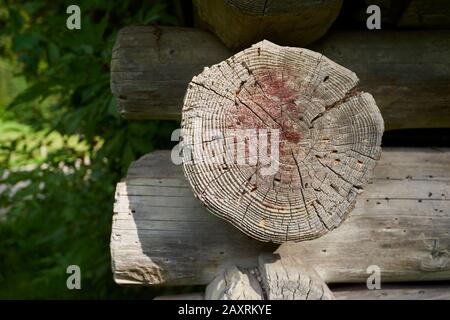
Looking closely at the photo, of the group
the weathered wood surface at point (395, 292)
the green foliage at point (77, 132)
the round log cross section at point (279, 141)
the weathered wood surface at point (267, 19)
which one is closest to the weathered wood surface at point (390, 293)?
the weathered wood surface at point (395, 292)

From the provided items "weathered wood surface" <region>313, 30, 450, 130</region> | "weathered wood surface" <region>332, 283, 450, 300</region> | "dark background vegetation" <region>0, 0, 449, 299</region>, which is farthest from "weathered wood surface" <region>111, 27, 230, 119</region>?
"weathered wood surface" <region>332, 283, 450, 300</region>

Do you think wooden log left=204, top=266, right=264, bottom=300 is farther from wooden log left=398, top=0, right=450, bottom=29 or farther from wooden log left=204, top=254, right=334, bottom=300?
wooden log left=398, top=0, right=450, bottom=29

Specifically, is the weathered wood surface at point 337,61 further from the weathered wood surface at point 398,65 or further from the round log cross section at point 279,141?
the round log cross section at point 279,141

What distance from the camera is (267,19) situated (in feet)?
5.96

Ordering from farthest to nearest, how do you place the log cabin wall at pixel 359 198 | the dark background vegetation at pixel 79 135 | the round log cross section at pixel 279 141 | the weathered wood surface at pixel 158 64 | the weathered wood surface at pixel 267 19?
1. the dark background vegetation at pixel 79 135
2. the weathered wood surface at pixel 158 64
3. the log cabin wall at pixel 359 198
4. the weathered wood surface at pixel 267 19
5. the round log cross section at pixel 279 141

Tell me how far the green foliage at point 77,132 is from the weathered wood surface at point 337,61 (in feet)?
1.01

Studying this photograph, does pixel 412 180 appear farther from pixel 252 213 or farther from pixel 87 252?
pixel 87 252

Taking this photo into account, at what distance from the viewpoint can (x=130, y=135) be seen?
275cm

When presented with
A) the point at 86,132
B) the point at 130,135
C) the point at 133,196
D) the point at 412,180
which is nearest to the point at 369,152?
the point at 412,180

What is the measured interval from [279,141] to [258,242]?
469mm

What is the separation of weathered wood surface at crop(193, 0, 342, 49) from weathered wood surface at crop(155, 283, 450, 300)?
0.86 metres

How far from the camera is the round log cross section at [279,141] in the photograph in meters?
1.66

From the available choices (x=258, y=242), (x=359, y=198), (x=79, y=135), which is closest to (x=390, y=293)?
(x=359, y=198)
